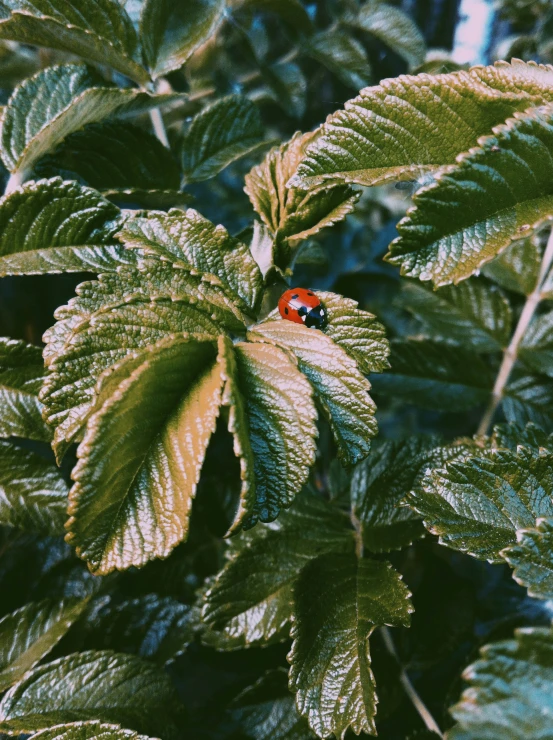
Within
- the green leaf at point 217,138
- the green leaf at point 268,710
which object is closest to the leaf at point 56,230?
the green leaf at point 217,138

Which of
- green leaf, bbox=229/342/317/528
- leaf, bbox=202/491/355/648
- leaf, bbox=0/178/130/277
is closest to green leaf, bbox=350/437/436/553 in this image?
leaf, bbox=202/491/355/648

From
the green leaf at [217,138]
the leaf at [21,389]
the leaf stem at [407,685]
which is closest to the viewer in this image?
the leaf at [21,389]

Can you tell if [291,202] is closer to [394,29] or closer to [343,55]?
[343,55]

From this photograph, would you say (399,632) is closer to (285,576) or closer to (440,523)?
(285,576)

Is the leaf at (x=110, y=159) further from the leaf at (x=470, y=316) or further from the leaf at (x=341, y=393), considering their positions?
the leaf at (x=470, y=316)

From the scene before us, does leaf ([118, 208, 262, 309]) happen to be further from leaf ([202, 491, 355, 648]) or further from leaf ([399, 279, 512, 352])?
leaf ([399, 279, 512, 352])

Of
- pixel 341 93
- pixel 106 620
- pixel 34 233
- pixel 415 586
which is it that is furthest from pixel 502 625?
pixel 341 93
